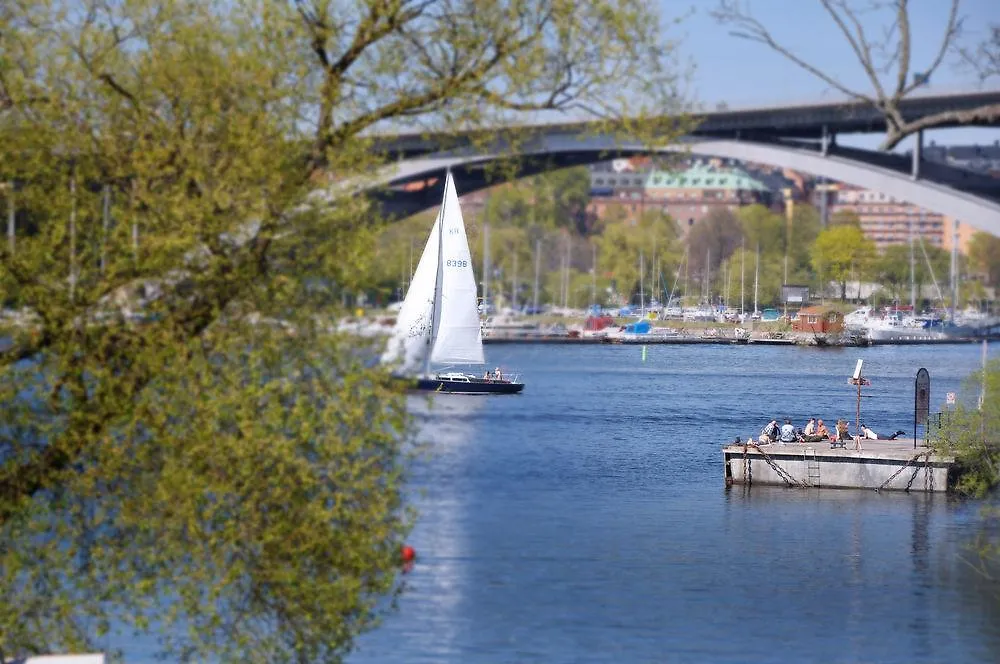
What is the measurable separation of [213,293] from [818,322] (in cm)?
6285

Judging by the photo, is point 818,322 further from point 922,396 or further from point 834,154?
point 922,396

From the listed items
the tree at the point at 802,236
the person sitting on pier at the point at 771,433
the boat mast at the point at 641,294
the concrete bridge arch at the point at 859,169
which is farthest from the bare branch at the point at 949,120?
the tree at the point at 802,236

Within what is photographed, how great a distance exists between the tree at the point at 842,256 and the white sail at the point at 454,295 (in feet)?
128

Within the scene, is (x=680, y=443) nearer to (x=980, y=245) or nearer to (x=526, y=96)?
(x=526, y=96)

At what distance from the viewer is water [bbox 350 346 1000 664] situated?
59.3ft

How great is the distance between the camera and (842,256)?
7969cm

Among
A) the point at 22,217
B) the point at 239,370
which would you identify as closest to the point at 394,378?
the point at 239,370

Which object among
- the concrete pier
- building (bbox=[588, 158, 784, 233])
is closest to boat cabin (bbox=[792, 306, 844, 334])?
the concrete pier

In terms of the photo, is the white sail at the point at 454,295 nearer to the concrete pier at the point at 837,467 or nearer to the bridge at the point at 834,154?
the bridge at the point at 834,154

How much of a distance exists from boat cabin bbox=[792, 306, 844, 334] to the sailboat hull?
2585cm

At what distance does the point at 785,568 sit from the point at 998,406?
473 cm

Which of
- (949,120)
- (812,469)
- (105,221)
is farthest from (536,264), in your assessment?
(949,120)

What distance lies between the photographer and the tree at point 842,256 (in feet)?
256

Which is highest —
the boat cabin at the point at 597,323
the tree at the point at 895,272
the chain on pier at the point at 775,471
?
the tree at the point at 895,272
